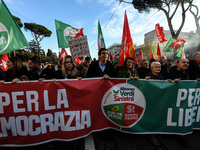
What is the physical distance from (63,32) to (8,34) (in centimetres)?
282

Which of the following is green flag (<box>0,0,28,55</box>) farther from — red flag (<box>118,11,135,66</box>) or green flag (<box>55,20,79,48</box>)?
red flag (<box>118,11,135,66</box>)

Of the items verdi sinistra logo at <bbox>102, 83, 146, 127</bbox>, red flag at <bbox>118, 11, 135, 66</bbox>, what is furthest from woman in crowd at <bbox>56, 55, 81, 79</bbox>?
red flag at <bbox>118, 11, 135, 66</bbox>

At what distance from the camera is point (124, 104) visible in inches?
91.7

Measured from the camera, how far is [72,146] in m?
2.11

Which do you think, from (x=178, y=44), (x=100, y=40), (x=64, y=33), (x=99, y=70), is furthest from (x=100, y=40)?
(x=178, y=44)

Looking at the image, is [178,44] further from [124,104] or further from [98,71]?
[124,104]

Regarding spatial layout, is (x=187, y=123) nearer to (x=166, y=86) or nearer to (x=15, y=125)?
(x=166, y=86)

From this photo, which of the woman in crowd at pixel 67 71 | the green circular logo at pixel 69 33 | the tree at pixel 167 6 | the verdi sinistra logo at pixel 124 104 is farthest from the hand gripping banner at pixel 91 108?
the tree at pixel 167 6

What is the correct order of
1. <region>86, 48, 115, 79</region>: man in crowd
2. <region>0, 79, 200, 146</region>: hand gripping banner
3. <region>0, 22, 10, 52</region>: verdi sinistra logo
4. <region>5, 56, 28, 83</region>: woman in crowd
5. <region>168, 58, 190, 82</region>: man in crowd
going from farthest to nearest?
<region>86, 48, 115, 79</region>: man in crowd, <region>168, 58, 190, 82</region>: man in crowd, <region>0, 22, 10, 52</region>: verdi sinistra logo, <region>5, 56, 28, 83</region>: woman in crowd, <region>0, 79, 200, 146</region>: hand gripping banner

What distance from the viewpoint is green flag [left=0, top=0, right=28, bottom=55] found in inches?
102

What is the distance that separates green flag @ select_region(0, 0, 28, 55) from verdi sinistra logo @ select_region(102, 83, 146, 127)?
2.38m

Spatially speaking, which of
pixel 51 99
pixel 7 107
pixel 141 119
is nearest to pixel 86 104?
pixel 51 99

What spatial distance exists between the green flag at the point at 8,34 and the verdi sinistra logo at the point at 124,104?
93.8 inches

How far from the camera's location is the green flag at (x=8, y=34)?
8.46 ft
